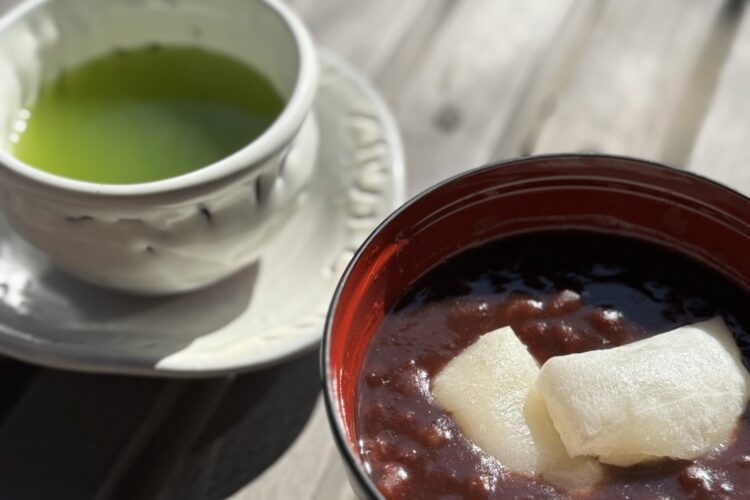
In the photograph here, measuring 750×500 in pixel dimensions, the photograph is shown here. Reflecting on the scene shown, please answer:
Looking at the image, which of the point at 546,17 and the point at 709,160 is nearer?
the point at 709,160

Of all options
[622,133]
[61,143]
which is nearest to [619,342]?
[622,133]

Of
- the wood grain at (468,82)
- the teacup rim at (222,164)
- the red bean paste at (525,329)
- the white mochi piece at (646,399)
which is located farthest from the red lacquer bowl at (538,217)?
the wood grain at (468,82)

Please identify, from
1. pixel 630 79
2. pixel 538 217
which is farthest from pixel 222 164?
pixel 630 79

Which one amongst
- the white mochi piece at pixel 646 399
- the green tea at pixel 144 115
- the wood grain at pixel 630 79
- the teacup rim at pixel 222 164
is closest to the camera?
the white mochi piece at pixel 646 399

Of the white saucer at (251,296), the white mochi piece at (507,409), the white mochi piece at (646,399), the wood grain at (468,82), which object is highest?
the white mochi piece at (646,399)

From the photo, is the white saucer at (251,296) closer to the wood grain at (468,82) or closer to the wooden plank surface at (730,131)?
the wood grain at (468,82)

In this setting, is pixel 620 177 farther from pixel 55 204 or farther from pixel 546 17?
pixel 546 17
